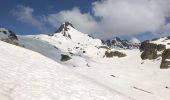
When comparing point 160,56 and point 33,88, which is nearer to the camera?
point 33,88

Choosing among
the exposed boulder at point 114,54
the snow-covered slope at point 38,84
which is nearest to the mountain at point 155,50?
the exposed boulder at point 114,54

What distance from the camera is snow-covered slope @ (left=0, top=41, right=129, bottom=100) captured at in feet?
40.0

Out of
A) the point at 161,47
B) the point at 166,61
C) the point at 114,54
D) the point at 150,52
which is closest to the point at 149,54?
the point at 150,52

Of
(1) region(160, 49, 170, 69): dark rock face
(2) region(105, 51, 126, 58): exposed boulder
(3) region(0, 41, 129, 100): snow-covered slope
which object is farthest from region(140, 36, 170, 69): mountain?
(3) region(0, 41, 129, 100): snow-covered slope

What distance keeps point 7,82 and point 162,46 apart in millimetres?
115873

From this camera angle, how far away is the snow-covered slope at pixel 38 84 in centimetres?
1218

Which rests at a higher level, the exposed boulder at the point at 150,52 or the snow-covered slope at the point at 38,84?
the exposed boulder at the point at 150,52

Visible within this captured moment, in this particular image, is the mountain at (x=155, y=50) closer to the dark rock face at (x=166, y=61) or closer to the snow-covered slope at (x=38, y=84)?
the dark rock face at (x=166, y=61)

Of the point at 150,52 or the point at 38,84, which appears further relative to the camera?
the point at 150,52

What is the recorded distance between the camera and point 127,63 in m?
123

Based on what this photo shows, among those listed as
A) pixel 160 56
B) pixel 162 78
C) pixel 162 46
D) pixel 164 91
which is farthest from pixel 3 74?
pixel 162 46

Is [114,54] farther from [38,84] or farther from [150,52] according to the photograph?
[38,84]

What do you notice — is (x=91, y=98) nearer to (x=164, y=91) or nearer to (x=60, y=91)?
(x=60, y=91)

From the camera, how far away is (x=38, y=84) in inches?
551
